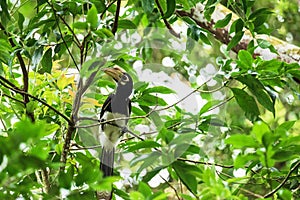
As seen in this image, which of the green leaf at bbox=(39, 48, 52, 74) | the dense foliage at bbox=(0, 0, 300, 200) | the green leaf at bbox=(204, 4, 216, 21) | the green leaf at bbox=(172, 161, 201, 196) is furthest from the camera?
the green leaf at bbox=(204, 4, 216, 21)

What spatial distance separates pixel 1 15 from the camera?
86 centimetres

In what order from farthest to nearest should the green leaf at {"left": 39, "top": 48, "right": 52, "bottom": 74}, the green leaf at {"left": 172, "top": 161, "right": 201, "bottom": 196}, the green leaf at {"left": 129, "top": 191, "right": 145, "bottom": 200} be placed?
the green leaf at {"left": 39, "top": 48, "right": 52, "bottom": 74}
the green leaf at {"left": 172, "top": 161, "right": 201, "bottom": 196}
the green leaf at {"left": 129, "top": 191, "right": 145, "bottom": 200}

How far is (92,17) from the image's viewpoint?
26.4 inches

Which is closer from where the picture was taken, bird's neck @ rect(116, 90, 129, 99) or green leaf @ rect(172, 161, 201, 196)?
green leaf @ rect(172, 161, 201, 196)

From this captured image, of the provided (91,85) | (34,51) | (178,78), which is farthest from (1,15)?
(178,78)

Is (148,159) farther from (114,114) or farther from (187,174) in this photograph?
(114,114)

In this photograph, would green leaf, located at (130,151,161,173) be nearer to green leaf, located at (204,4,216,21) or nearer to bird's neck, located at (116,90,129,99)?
bird's neck, located at (116,90,129,99)

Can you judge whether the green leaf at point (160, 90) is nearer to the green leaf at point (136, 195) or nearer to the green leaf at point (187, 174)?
the green leaf at point (187, 174)

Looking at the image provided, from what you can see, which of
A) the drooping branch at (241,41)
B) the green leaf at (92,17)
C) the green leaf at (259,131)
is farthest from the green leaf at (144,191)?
the drooping branch at (241,41)

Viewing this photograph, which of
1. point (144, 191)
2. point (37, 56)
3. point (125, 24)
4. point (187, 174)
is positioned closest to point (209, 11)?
point (125, 24)

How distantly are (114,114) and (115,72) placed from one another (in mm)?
66

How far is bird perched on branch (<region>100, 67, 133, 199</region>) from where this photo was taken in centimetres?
84

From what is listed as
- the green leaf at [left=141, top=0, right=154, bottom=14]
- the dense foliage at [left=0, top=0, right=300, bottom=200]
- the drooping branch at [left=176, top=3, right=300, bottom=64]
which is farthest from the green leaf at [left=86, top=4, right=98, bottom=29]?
the drooping branch at [left=176, top=3, right=300, bottom=64]

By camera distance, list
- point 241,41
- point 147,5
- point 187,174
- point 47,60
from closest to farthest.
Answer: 1. point 187,174
2. point 147,5
3. point 47,60
4. point 241,41
